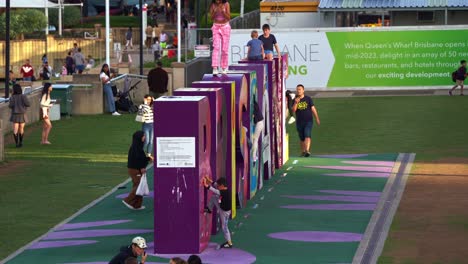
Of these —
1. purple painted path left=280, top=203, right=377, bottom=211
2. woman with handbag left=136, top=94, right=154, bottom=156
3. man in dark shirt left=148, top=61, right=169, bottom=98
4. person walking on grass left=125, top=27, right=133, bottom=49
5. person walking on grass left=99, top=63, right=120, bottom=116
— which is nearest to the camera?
purple painted path left=280, top=203, right=377, bottom=211

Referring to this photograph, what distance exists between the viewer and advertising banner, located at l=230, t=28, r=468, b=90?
59531 mm

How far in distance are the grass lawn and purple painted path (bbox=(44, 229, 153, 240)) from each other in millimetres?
404

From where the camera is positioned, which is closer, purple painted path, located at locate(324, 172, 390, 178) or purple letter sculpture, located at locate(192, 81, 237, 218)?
purple letter sculpture, located at locate(192, 81, 237, 218)

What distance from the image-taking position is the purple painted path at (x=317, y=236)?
24891 millimetres

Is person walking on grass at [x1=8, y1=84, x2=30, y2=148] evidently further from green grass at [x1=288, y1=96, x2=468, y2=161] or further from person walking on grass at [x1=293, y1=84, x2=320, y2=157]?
green grass at [x1=288, y1=96, x2=468, y2=161]

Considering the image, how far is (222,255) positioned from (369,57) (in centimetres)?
3692

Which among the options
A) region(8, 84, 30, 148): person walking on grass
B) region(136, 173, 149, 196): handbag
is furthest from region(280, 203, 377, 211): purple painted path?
region(8, 84, 30, 148): person walking on grass

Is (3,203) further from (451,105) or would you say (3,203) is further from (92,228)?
(451,105)

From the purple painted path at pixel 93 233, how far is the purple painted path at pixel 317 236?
98.1 inches

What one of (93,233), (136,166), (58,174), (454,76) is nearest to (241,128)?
(136,166)

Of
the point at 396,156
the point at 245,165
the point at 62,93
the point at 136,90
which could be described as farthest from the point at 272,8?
the point at 245,165

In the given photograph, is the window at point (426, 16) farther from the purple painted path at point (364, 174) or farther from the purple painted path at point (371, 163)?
the purple painted path at point (364, 174)

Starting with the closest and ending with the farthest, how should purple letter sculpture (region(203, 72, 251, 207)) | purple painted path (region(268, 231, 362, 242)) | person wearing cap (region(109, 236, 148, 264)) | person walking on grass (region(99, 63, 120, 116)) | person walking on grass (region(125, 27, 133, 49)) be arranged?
person wearing cap (region(109, 236, 148, 264)) < purple painted path (region(268, 231, 362, 242)) < purple letter sculpture (region(203, 72, 251, 207)) < person walking on grass (region(99, 63, 120, 116)) < person walking on grass (region(125, 27, 133, 49))

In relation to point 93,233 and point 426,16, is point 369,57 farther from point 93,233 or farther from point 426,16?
point 93,233
